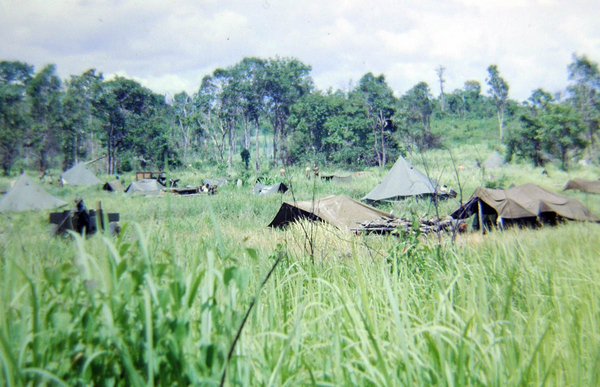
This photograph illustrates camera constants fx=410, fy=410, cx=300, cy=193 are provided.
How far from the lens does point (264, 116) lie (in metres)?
42.0

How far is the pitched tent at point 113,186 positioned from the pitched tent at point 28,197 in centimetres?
851

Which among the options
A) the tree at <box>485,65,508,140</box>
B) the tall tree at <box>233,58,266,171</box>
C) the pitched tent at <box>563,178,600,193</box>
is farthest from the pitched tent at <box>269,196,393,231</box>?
the tree at <box>485,65,508,140</box>

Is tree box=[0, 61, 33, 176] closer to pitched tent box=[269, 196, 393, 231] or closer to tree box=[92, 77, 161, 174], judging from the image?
pitched tent box=[269, 196, 393, 231]

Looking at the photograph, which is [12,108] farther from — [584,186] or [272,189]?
[584,186]

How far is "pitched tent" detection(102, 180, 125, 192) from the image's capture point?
59.4 feet

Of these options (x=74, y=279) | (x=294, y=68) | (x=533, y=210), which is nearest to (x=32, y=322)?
(x=74, y=279)

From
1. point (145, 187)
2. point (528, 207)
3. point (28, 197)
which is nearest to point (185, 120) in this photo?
point (145, 187)

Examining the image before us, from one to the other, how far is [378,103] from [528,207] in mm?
29308

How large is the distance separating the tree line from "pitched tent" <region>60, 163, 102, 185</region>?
69 centimetres

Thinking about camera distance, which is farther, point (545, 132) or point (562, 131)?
point (545, 132)

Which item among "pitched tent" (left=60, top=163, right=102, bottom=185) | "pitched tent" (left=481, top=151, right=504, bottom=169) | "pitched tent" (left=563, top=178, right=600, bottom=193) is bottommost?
"pitched tent" (left=563, top=178, right=600, bottom=193)

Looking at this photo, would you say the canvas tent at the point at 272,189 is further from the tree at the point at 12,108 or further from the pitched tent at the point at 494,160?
the pitched tent at the point at 494,160

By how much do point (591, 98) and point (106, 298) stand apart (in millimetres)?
29949

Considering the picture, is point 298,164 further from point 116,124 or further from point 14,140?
point 14,140
